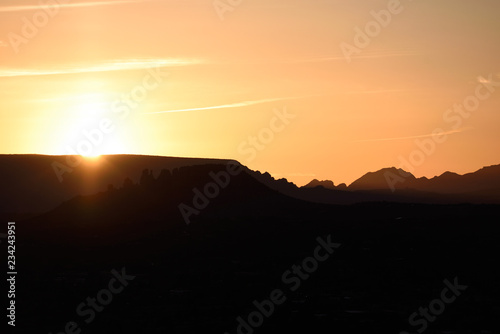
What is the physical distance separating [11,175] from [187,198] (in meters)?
68.7

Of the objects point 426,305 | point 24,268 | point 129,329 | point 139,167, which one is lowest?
point 426,305

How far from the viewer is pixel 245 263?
95562 millimetres

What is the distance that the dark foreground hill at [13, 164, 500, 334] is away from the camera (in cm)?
5981

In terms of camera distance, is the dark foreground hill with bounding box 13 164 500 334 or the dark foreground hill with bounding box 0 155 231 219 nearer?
the dark foreground hill with bounding box 13 164 500 334

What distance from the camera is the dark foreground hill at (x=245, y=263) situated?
196ft

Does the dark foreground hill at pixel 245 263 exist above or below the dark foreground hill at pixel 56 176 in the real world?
below

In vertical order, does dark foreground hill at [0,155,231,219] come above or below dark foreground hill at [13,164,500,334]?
above

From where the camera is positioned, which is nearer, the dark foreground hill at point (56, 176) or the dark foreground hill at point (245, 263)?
the dark foreground hill at point (245, 263)

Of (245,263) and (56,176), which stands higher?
(56,176)

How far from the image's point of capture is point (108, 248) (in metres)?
106

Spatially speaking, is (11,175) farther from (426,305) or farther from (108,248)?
(426,305)

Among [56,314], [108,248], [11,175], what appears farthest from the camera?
[11,175]

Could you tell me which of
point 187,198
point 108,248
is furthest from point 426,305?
point 187,198

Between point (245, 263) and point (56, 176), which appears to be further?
point (56, 176)
